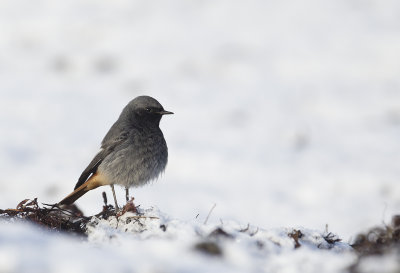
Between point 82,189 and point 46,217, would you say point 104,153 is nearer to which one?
point 82,189

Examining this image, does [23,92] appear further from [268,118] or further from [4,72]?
[268,118]

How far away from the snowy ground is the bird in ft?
3.64

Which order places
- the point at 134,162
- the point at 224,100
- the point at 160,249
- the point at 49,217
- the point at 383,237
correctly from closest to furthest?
the point at 160,249, the point at 383,237, the point at 49,217, the point at 134,162, the point at 224,100

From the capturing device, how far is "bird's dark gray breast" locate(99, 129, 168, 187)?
6.58 meters

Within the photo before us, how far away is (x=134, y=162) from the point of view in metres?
6.57

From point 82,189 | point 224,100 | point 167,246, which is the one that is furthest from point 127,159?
point 224,100

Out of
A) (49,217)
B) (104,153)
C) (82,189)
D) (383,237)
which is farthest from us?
(104,153)

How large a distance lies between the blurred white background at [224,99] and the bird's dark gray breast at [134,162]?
2689mm

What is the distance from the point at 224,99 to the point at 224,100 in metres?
0.07

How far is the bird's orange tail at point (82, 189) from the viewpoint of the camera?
6328mm

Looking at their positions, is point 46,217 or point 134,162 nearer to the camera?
point 46,217

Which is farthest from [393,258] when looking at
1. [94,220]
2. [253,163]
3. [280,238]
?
[253,163]

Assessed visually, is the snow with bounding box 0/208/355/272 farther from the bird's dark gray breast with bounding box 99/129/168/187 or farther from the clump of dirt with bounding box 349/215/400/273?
the bird's dark gray breast with bounding box 99/129/168/187

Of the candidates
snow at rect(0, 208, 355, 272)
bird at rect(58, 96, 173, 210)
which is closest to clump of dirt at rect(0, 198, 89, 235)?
snow at rect(0, 208, 355, 272)
